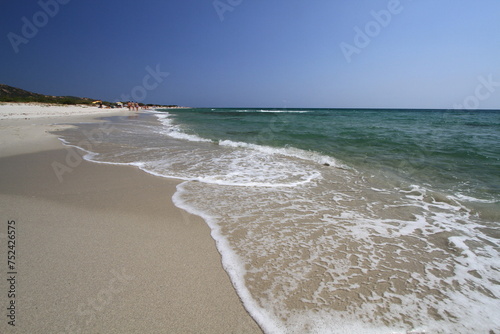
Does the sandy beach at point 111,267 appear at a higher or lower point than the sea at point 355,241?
higher

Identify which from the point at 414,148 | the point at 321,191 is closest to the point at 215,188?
the point at 321,191

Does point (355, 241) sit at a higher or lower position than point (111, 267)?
lower

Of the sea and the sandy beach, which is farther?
Answer: the sea

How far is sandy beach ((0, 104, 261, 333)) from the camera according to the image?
1.72m

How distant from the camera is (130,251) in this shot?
2520mm

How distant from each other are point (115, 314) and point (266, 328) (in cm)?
117

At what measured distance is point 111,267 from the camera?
2.25 meters

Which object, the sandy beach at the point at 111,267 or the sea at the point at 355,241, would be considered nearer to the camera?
the sandy beach at the point at 111,267

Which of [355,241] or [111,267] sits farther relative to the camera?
[355,241]

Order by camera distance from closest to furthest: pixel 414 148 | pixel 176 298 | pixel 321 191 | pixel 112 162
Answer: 1. pixel 176 298
2. pixel 321 191
3. pixel 112 162
4. pixel 414 148

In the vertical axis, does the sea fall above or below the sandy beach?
below

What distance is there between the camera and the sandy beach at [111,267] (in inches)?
67.7

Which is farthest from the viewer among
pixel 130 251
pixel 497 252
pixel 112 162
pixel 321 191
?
pixel 112 162

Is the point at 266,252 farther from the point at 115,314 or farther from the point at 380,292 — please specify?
the point at 115,314
